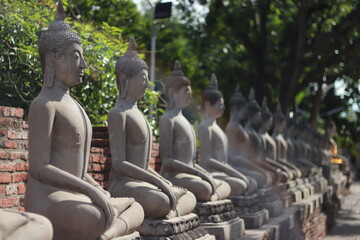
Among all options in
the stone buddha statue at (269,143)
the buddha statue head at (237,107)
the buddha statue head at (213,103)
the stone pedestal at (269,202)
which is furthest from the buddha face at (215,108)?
the stone buddha statue at (269,143)

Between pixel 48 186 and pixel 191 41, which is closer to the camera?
pixel 48 186

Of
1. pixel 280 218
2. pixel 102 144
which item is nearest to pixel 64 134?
pixel 102 144

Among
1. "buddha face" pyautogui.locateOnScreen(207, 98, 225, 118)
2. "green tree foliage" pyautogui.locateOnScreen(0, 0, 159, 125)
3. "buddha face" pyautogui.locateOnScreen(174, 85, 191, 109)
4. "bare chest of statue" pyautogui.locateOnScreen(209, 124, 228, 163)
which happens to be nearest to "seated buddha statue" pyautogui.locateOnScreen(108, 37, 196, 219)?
"buddha face" pyautogui.locateOnScreen(174, 85, 191, 109)

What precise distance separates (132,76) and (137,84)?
0.26 ft

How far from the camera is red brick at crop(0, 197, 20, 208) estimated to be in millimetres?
4863

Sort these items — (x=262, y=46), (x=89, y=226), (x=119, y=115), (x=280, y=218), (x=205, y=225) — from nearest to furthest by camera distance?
(x=89, y=226) < (x=119, y=115) < (x=205, y=225) < (x=280, y=218) < (x=262, y=46)

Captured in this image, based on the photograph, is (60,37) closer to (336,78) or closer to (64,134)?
(64,134)

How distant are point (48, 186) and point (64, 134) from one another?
0.35 metres

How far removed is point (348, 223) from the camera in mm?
15391

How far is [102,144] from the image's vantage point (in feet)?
22.8

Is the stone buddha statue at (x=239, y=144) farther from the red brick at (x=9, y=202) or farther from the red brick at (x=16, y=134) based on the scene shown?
the red brick at (x=9, y=202)

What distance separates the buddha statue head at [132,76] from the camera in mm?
5625

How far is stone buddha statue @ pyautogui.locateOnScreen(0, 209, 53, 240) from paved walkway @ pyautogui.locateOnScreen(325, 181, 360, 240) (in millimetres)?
9813

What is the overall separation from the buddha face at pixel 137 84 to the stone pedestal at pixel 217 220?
174 centimetres
